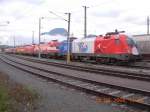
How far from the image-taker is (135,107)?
10.8 meters

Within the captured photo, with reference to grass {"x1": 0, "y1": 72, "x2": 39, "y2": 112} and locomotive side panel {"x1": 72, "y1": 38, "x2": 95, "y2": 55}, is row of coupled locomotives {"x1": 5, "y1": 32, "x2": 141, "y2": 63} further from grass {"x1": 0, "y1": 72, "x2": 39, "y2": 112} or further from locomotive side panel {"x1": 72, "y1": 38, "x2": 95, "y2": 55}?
grass {"x1": 0, "y1": 72, "x2": 39, "y2": 112}

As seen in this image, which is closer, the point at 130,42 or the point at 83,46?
the point at 130,42

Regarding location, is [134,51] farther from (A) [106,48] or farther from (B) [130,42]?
(A) [106,48]

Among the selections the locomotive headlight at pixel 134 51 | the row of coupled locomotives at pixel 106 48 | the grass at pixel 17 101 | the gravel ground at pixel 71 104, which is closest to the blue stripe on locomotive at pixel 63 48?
the row of coupled locomotives at pixel 106 48

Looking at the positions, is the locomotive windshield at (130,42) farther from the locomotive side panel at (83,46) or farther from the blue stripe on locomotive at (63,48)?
the blue stripe on locomotive at (63,48)

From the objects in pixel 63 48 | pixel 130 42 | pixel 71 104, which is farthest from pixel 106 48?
pixel 71 104

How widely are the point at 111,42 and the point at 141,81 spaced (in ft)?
56.9

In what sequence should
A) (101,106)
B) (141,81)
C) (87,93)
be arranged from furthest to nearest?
1. (141,81)
2. (87,93)
3. (101,106)

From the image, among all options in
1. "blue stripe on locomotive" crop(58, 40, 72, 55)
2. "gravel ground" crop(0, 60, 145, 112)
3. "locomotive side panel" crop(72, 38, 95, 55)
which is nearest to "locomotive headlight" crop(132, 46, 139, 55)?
"locomotive side panel" crop(72, 38, 95, 55)

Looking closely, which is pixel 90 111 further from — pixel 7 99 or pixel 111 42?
pixel 111 42

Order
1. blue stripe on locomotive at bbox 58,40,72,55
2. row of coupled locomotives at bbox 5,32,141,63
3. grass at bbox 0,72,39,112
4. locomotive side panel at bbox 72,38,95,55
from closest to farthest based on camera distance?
grass at bbox 0,72,39,112 → row of coupled locomotives at bbox 5,32,141,63 → locomotive side panel at bbox 72,38,95,55 → blue stripe on locomotive at bbox 58,40,72,55

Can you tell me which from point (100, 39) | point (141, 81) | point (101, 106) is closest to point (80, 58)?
point (100, 39)

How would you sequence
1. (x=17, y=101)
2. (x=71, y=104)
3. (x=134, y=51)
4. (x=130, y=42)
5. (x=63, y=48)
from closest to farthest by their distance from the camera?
1. (x=17, y=101)
2. (x=71, y=104)
3. (x=134, y=51)
4. (x=130, y=42)
5. (x=63, y=48)

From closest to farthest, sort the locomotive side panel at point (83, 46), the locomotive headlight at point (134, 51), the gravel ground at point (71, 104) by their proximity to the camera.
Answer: the gravel ground at point (71, 104) < the locomotive headlight at point (134, 51) < the locomotive side panel at point (83, 46)
